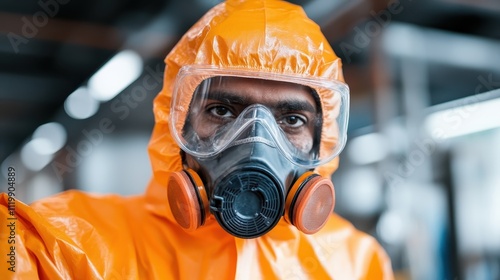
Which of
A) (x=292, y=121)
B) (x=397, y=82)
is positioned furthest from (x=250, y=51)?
(x=397, y=82)

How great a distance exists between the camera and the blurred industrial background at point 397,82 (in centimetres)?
382

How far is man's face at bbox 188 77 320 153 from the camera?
4.91 feet

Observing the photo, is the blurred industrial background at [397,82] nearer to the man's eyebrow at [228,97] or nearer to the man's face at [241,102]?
the man's face at [241,102]

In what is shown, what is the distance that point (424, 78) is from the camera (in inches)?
172

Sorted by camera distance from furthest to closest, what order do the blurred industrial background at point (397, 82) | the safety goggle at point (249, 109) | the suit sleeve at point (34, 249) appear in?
the blurred industrial background at point (397, 82), the safety goggle at point (249, 109), the suit sleeve at point (34, 249)

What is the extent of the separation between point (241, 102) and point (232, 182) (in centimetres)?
25

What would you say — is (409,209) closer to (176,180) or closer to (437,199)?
(437,199)

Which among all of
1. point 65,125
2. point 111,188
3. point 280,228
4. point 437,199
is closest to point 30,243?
point 280,228

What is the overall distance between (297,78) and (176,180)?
393 millimetres

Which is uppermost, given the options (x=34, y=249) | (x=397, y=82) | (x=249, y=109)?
(x=34, y=249)

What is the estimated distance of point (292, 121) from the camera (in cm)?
155

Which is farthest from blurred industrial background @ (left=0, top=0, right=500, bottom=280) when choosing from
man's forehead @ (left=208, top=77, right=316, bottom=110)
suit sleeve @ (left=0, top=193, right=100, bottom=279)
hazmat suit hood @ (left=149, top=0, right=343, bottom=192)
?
suit sleeve @ (left=0, top=193, right=100, bottom=279)

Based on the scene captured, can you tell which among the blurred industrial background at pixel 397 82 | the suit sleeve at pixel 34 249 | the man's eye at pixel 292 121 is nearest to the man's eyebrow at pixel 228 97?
the man's eye at pixel 292 121

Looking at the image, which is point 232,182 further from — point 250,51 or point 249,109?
point 250,51
